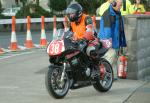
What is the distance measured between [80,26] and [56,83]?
1.29 meters

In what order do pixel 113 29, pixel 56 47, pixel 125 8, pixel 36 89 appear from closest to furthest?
pixel 56 47
pixel 36 89
pixel 113 29
pixel 125 8

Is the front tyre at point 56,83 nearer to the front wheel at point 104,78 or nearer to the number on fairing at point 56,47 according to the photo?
the number on fairing at point 56,47

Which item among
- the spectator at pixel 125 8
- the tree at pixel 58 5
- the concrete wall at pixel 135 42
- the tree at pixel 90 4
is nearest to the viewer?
the concrete wall at pixel 135 42

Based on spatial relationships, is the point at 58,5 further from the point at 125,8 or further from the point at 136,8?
the point at 125,8

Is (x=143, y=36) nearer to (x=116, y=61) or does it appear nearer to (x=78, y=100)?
(x=116, y=61)

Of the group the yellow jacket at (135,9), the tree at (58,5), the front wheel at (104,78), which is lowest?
the tree at (58,5)

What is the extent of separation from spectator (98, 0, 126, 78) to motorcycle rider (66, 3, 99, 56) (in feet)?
4.68

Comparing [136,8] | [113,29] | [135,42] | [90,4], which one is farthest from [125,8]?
[90,4]

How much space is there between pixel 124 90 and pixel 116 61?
1851 mm

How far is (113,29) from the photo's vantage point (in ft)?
39.1

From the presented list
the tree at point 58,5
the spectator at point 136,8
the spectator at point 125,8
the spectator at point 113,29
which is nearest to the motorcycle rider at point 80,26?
the spectator at point 113,29

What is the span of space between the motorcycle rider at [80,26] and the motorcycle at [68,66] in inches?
5.7

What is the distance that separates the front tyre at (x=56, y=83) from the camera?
30.5 feet

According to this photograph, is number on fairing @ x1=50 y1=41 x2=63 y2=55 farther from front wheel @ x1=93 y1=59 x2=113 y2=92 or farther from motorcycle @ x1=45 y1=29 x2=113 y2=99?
front wheel @ x1=93 y1=59 x2=113 y2=92
